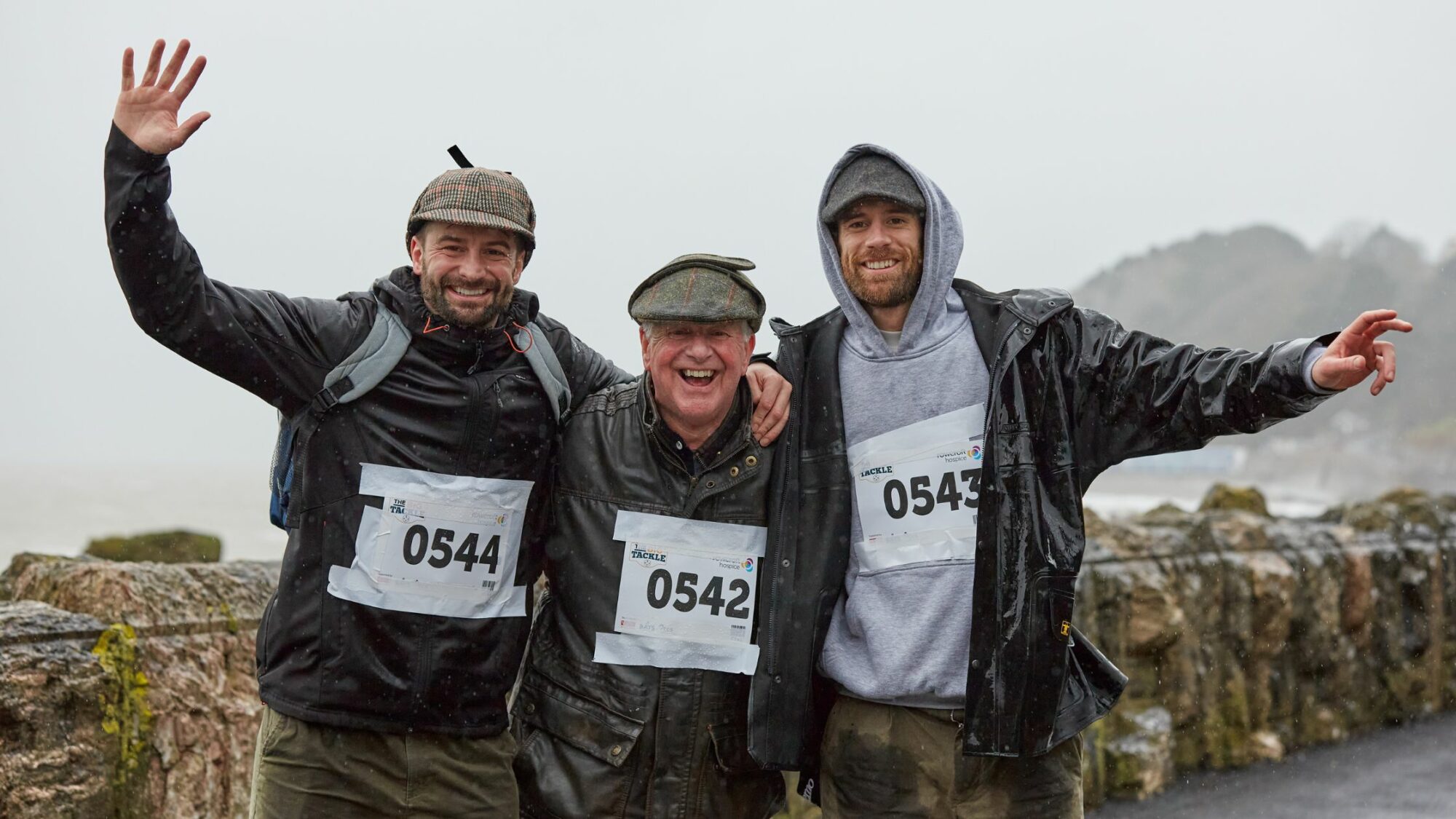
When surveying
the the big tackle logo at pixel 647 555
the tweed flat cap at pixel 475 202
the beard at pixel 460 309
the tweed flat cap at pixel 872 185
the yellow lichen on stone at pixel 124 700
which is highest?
the tweed flat cap at pixel 872 185

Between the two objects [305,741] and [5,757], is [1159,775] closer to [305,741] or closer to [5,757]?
[305,741]

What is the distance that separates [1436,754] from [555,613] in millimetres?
6537

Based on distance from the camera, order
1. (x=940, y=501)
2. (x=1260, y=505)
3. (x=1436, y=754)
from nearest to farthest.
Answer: (x=940, y=501)
(x=1436, y=754)
(x=1260, y=505)

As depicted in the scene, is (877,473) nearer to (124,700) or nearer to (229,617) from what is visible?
(229,617)

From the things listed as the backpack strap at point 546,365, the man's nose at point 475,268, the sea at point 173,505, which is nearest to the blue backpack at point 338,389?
the man's nose at point 475,268

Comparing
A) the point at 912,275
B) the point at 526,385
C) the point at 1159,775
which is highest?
the point at 912,275

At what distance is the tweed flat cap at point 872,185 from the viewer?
396 cm

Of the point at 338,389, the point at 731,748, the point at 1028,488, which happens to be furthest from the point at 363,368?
the point at 1028,488

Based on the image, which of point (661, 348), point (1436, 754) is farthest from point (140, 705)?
point (1436, 754)

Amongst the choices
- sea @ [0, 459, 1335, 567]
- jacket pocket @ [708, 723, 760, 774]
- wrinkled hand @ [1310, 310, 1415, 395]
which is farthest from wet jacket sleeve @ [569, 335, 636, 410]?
sea @ [0, 459, 1335, 567]

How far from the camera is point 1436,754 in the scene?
797 cm

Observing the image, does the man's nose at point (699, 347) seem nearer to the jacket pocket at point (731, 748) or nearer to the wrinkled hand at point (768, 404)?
the wrinkled hand at point (768, 404)

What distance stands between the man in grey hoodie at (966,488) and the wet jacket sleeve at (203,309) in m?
1.36

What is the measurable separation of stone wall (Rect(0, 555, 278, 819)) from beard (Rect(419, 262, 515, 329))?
144 cm
